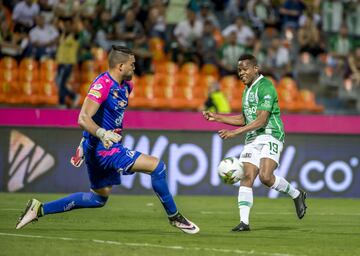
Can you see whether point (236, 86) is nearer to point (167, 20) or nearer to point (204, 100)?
point (204, 100)

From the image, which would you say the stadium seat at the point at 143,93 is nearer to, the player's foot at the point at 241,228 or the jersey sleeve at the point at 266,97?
the jersey sleeve at the point at 266,97

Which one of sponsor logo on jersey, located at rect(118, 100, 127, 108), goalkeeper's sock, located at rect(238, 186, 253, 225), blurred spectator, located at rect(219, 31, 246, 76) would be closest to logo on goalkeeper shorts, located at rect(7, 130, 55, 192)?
blurred spectator, located at rect(219, 31, 246, 76)

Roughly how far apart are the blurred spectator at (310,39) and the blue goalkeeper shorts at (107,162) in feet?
47.2

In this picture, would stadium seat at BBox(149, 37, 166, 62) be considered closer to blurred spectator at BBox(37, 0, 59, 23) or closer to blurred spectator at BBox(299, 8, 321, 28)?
blurred spectator at BBox(37, 0, 59, 23)

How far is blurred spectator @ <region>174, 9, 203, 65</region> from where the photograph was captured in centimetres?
2349

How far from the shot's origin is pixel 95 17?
76.0 ft

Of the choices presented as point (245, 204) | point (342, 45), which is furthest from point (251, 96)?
point (342, 45)

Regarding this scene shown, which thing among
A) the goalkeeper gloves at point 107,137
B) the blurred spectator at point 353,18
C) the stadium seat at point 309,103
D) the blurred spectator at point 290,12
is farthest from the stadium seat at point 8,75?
the goalkeeper gloves at point 107,137

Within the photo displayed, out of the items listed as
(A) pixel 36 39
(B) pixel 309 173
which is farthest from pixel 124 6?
(B) pixel 309 173

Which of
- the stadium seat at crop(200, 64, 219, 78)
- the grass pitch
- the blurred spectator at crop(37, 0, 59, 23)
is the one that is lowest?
the grass pitch

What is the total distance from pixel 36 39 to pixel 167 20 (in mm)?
3754

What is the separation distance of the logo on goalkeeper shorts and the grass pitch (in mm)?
1324

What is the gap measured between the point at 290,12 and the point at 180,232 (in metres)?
14.8

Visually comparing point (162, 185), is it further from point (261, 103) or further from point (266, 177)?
point (261, 103)
